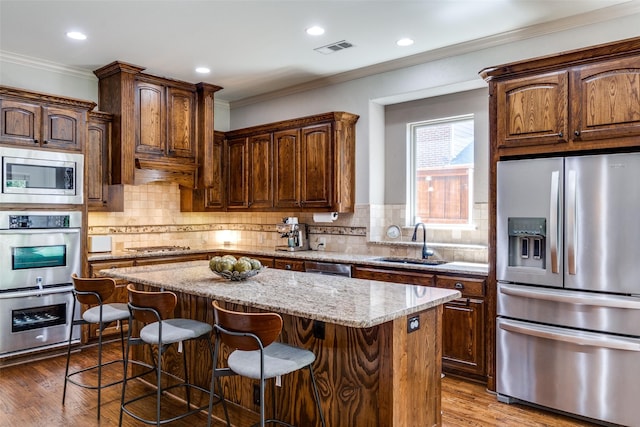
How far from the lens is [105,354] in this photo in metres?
4.49

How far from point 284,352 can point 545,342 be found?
1.89m

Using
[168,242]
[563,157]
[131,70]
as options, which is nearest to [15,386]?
[168,242]

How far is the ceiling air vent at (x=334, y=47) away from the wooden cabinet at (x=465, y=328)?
7.34 ft

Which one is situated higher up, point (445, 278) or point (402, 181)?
point (402, 181)

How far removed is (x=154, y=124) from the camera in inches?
205

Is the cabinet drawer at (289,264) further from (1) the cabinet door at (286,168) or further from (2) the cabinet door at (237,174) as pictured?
(2) the cabinet door at (237,174)

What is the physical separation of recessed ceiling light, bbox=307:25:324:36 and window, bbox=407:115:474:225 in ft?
5.14

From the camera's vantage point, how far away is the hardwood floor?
306 cm

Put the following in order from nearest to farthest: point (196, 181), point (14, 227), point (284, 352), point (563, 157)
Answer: point (284, 352), point (563, 157), point (14, 227), point (196, 181)

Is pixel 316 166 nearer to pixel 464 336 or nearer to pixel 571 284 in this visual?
pixel 464 336

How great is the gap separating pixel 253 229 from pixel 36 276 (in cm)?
274

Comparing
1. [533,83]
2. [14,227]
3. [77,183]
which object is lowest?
[14,227]

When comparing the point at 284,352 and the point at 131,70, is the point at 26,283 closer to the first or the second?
the point at 131,70

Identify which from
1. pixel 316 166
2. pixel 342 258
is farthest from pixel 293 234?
pixel 342 258
